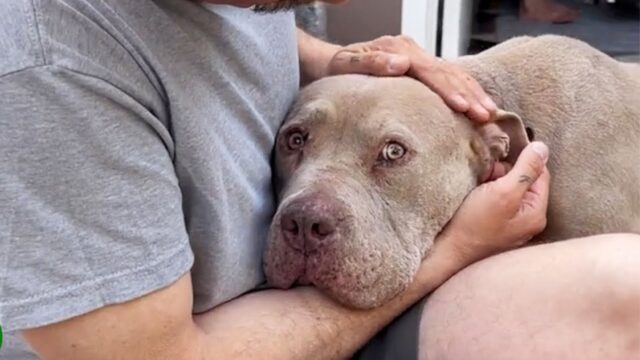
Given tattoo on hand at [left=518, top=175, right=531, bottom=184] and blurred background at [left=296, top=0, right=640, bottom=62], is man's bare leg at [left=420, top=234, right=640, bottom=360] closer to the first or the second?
tattoo on hand at [left=518, top=175, right=531, bottom=184]

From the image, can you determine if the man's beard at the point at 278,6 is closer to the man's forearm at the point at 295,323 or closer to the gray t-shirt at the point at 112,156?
the gray t-shirt at the point at 112,156

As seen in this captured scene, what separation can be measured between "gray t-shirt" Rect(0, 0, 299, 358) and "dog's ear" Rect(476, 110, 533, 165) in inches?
17.6

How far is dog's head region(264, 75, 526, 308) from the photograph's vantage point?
1.29m

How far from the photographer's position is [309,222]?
49.9 inches

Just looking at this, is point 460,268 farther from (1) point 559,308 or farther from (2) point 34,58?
(2) point 34,58

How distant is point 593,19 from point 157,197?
2.21m

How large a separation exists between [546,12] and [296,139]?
5.70 feet

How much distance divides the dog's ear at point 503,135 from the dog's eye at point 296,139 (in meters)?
0.29

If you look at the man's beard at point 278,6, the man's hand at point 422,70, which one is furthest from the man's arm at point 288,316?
the man's beard at point 278,6

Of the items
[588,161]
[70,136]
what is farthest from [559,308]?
[70,136]

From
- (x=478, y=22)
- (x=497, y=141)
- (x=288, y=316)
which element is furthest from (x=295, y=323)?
(x=478, y=22)

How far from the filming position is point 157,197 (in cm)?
111

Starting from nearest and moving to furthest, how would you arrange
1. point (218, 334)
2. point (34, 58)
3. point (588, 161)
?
1. point (34, 58)
2. point (218, 334)
3. point (588, 161)

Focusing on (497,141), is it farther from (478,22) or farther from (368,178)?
(478,22)
